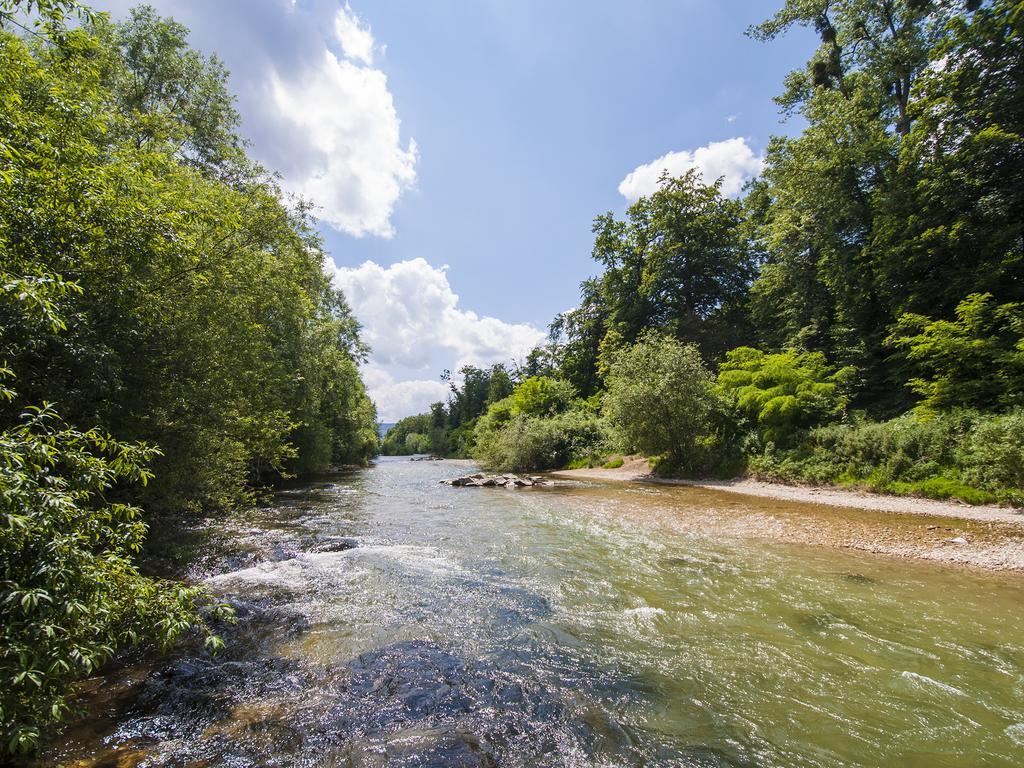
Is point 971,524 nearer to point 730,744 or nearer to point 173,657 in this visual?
point 730,744

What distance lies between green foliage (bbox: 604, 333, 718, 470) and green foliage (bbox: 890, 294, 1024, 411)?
10.0 metres

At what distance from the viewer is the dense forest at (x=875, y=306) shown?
1716 centimetres

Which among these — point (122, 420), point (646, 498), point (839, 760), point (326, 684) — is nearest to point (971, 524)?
point (646, 498)

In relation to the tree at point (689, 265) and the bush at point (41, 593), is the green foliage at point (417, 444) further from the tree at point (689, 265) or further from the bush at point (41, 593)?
the bush at point (41, 593)

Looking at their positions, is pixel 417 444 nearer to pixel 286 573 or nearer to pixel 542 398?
pixel 542 398

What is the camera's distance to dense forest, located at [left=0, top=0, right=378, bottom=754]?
3031mm

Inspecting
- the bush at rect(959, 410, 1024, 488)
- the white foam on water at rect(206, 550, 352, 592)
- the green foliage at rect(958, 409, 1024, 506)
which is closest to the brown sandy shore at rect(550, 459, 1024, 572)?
the green foliage at rect(958, 409, 1024, 506)

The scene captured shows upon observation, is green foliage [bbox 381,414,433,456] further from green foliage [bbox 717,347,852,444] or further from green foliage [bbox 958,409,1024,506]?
green foliage [bbox 958,409,1024,506]

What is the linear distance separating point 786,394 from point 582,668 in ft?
75.2

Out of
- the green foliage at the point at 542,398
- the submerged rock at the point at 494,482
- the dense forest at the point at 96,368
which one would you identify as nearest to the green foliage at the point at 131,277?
the dense forest at the point at 96,368

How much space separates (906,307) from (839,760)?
1115 inches

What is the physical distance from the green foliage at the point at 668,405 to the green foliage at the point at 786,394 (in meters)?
1.88

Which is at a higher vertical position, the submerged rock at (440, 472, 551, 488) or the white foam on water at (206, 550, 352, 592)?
the white foam on water at (206, 550, 352, 592)

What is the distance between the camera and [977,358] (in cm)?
1725
